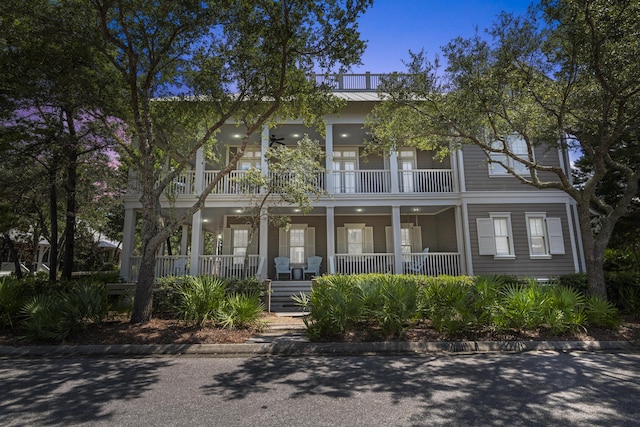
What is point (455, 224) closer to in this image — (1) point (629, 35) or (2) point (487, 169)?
(2) point (487, 169)

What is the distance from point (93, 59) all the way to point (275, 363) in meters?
8.47

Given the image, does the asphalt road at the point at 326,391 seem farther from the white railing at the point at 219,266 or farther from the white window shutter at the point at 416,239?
the white window shutter at the point at 416,239

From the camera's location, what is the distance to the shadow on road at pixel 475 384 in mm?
3502

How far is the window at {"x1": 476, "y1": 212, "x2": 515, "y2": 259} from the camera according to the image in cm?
1321

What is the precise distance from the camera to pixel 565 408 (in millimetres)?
3635

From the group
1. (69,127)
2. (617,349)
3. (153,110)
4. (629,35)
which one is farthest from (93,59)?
(617,349)

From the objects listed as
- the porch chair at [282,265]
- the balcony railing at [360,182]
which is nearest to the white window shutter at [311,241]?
the porch chair at [282,265]

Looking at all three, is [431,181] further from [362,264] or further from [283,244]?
[283,244]

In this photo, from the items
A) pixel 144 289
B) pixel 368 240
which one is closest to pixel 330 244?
pixel 368 240

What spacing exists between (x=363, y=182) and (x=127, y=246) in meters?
9.11

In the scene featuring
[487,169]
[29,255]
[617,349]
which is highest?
[487,169]

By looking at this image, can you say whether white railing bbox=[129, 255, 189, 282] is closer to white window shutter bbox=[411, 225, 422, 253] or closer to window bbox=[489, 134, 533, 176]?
white window shutter bbox=[411, 225, 422, 253]

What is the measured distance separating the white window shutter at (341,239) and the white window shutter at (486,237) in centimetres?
563

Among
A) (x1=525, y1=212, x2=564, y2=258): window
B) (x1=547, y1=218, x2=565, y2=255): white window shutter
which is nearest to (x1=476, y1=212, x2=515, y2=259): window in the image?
(x1=525, y1=212, x2=564, y2=258): window
